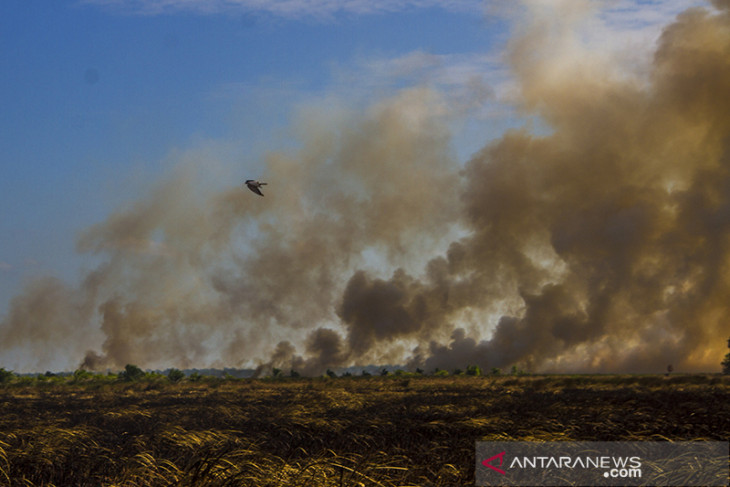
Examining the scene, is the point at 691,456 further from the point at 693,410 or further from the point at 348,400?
the point at 348,400

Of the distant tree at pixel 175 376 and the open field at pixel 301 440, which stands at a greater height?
the distant tree at pixel 175 376

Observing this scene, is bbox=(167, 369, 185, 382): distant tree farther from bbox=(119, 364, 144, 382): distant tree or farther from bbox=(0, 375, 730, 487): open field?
bbox=(0, 375, 730, 487): open field

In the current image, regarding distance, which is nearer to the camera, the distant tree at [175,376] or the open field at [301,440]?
the open field at [301,440]

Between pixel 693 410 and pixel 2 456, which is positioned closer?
pixel 2 456

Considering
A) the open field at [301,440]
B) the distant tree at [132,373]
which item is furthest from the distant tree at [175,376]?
the open field at [301,440]

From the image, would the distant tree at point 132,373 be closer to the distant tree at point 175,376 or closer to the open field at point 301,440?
the distant tree at point 175,376

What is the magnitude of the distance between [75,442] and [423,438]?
10.7m

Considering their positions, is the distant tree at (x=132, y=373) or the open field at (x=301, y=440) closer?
the open field at (x=301, y=440)

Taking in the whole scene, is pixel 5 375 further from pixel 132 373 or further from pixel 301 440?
pixel 301 440

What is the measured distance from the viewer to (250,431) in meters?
25.1

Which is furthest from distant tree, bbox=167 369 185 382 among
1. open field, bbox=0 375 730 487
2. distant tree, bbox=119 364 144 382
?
open field, bbox=0 375 730 487

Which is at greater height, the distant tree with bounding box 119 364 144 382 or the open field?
the distant tree with bounding box 119 364 144 382

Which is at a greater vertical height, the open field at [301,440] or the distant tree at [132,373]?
the distant tree at [132,373]

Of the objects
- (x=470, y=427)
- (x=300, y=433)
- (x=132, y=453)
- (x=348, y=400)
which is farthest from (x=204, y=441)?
(x=348, y=400)
